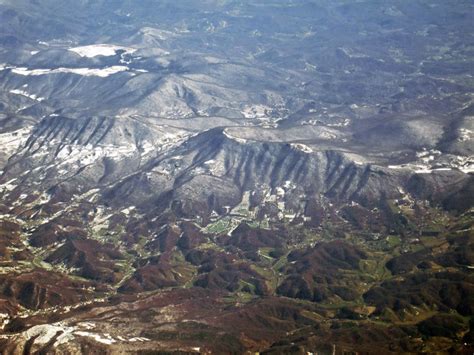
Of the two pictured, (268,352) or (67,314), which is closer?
(268,352)

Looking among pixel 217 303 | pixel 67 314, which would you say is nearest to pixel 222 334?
pixel 217 303

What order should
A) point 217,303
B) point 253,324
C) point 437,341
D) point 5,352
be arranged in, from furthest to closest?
1. point 217,303
2. point 253,324
3. point 437,341
4. point 5,352

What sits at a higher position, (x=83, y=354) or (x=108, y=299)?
(x=83, y=354)

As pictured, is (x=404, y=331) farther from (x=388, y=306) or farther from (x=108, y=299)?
(x=108, y=299)

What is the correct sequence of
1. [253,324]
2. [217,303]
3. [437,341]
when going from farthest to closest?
1. [217,303]
2. [253,324]
3. [437,341]

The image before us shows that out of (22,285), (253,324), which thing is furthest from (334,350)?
(22,285)

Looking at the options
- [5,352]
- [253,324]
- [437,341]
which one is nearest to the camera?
[5,352]

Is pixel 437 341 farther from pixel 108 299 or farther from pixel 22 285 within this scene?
pixel 22 285

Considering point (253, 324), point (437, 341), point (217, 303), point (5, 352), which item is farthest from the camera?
point (217, 303)

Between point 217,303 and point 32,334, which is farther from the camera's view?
point 217,303
